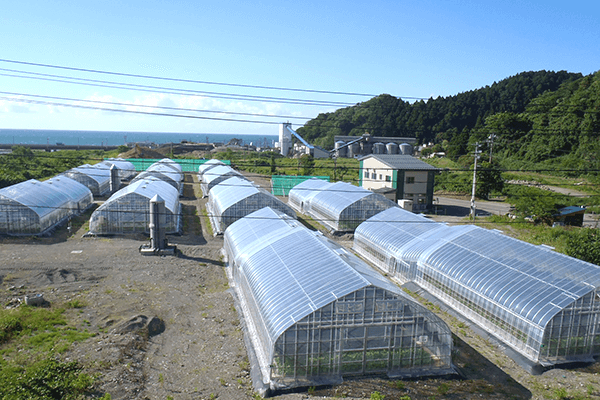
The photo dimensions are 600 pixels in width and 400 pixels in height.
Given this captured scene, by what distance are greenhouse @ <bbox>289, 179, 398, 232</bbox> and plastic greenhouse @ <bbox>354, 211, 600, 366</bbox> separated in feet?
27.5

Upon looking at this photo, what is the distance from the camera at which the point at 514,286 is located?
14695mm

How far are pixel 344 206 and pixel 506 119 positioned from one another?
50.5m

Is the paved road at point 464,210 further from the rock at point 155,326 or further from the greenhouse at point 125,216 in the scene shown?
the rock at point 155,326

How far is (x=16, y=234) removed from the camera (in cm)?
2608

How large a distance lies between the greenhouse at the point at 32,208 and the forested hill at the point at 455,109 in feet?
191

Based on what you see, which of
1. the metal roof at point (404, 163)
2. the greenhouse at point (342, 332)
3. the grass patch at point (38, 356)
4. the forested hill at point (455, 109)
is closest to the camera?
the grass patch at point (38, 356)

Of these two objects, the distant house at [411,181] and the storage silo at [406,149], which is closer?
the distant house at [411,181]

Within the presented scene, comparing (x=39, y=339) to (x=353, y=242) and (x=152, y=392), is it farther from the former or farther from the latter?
(x=353, y=242)

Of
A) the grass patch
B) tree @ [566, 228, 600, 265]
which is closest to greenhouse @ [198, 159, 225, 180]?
the grass patch

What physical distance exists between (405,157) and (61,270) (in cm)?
3219

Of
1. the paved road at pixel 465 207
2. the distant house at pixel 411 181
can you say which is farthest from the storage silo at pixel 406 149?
the distant house at pixel 411 181

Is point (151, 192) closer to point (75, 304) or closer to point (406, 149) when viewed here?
point (75, 304)

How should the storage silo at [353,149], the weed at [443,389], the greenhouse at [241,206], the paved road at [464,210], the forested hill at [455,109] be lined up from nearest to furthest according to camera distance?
the weed at [443,389] < the greenhouse at [241,206] < the paved road at [464,210] < the forested hill at [455,109] < the storage silo at [353,149]

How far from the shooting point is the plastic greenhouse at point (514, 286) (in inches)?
517
